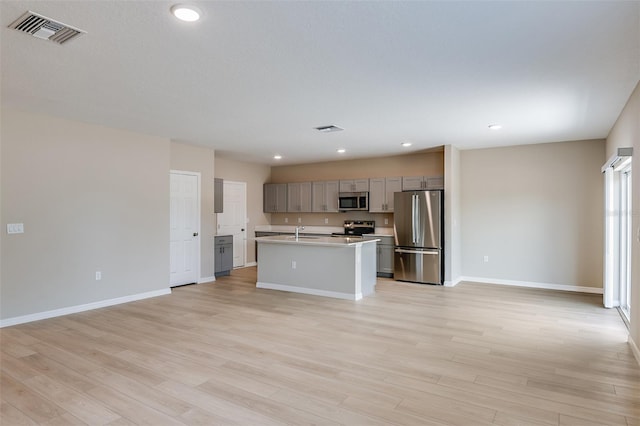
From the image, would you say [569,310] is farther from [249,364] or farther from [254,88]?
[254,88]

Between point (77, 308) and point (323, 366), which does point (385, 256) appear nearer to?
point (323, 366)

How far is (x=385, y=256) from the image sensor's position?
7.67m

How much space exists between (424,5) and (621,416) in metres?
2.91

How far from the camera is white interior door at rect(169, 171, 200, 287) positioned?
21.5ft

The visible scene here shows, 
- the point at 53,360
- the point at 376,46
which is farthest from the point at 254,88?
the point at 53,360

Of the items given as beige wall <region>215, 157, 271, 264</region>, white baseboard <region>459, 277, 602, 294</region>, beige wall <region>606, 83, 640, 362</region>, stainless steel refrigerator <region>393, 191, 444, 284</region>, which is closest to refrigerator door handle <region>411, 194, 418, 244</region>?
stainless steel refrigerator <region>393, 191, 444, 284</region>

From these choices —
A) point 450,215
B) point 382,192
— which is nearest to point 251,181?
point 382,192

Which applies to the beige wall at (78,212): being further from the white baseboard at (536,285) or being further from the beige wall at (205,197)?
the white baseboard at (536,285)

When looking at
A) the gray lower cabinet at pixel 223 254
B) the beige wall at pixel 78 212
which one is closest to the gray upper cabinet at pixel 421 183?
the gray lower cabinet at pixel 223 254

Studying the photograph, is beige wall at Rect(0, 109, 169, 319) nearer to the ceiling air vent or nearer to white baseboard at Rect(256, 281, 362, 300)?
white baseboard at Rect(256, 281, 362, 300)

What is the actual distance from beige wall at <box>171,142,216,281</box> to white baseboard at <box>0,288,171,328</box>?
3.57ft

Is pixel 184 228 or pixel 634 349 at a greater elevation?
pixel 184 228

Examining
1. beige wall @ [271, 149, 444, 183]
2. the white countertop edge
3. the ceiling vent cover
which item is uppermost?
the ceiling vent cover

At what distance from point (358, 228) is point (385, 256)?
0.94 metres
